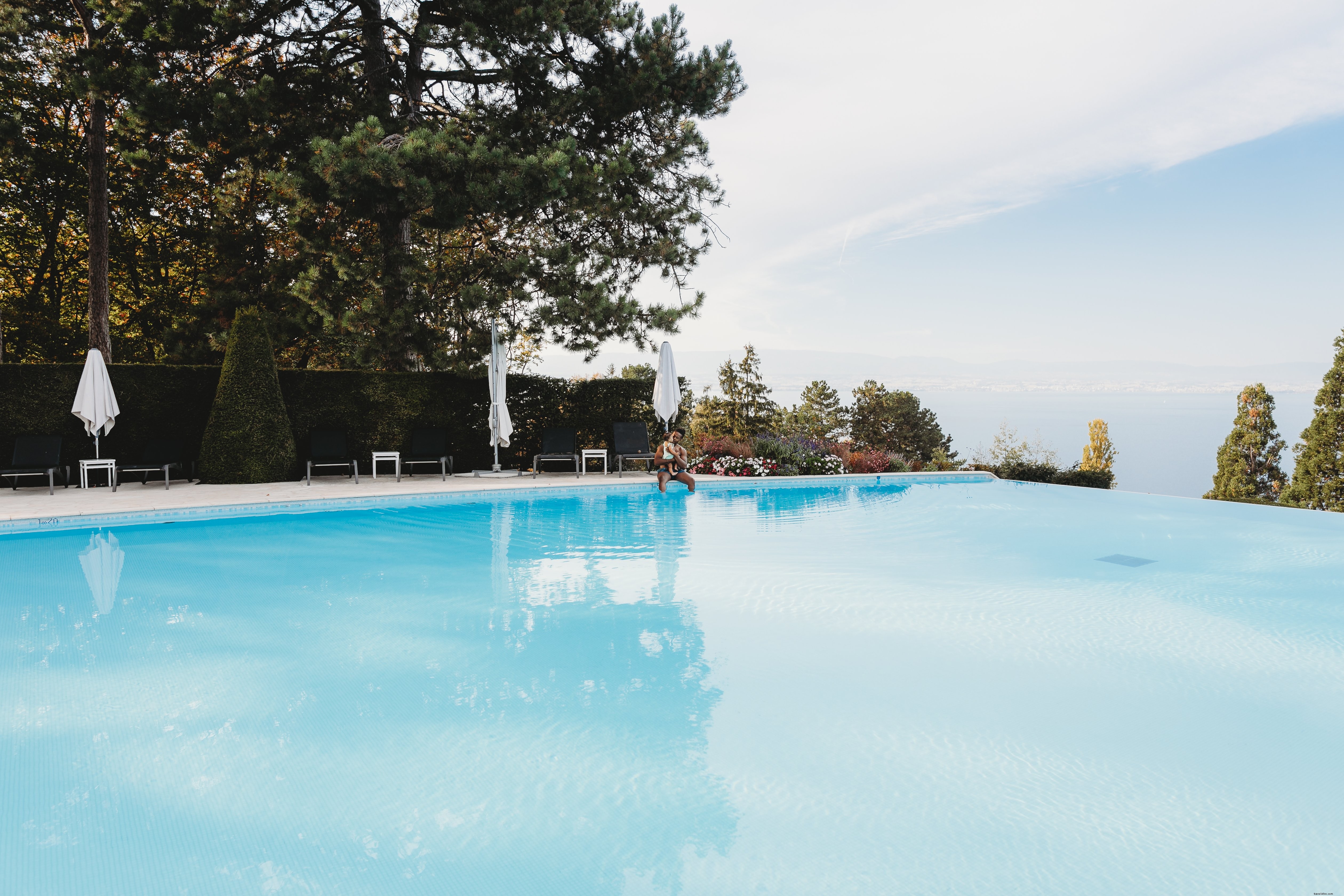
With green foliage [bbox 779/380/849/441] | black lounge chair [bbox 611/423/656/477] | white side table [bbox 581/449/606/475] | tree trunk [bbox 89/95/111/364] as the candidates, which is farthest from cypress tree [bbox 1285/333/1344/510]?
tree trunk [bbox 89/95/111/364]

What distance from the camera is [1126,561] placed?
739 cm

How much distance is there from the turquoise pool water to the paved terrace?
80.6 inches

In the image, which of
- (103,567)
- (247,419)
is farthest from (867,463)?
(103,567)

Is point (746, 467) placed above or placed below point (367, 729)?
above

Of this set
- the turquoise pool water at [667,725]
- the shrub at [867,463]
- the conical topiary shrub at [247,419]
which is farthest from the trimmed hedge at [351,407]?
the turquoise pool water at [667,725]

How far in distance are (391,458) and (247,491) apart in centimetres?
240

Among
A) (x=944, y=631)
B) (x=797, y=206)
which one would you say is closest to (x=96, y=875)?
(x=944, y=631)

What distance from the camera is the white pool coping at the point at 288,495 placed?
8688 millimetres

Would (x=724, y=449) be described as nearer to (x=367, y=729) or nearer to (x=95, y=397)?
(x=95, y=397)

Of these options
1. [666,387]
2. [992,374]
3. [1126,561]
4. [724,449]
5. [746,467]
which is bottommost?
[1126,561]

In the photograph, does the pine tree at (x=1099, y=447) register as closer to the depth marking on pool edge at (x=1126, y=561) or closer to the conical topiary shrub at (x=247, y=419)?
the depth marking on pool edge at (x=1126, y=561)

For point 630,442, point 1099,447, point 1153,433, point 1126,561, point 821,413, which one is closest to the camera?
point 1126,561

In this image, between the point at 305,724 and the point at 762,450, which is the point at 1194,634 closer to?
the point at 305,724

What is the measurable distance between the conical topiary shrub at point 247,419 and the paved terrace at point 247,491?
25 centimetres
